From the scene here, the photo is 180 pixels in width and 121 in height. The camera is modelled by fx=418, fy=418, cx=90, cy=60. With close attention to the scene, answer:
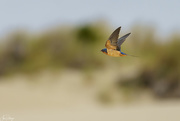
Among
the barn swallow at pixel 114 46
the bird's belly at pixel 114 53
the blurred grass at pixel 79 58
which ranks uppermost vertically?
the blurred grass at pixel 79 58

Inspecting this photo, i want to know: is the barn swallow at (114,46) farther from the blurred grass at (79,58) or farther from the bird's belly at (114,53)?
the blurred grass at (79,58)

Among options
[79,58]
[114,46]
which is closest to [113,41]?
[114,46]

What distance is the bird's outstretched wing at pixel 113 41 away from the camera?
1.54 meters

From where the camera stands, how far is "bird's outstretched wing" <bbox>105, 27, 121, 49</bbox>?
5.07 ft

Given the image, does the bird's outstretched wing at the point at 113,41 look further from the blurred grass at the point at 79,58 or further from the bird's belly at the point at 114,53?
the blurred grass at the point at 79,58

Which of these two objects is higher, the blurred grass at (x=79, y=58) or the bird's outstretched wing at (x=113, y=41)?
the blurred grass at (x=79, y=58)

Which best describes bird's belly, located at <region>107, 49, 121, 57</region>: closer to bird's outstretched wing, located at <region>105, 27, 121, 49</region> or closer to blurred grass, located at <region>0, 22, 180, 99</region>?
bird's outstretched wing, located at <region>105, 27, 121, 49</region>

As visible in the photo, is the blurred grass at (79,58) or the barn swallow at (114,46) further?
the blurred grass at (79,58)

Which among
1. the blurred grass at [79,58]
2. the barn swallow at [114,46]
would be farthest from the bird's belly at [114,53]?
the blurred grass at [79,58]

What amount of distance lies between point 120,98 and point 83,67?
3.55m

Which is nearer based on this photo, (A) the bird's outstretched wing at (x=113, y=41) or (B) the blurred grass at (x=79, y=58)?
(A) the bird's outstretched wing at (x=113, y=41)

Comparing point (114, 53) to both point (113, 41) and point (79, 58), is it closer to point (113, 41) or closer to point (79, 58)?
point (113, 41)

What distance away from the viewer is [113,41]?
5.16ft

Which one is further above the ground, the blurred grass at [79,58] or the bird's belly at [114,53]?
the blurred grass at [79,58]
